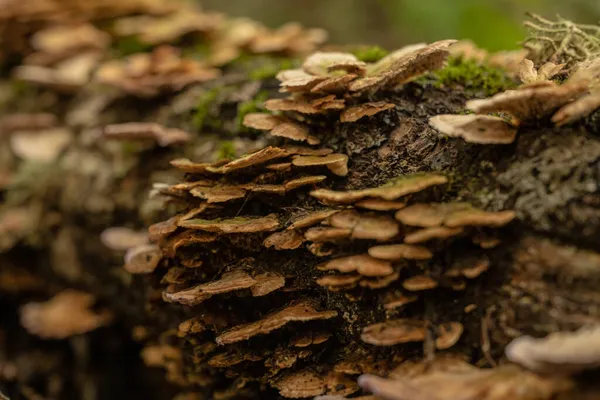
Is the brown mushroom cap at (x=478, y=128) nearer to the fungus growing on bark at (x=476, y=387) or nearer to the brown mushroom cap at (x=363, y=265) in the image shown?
the brown mushroom cap at (x=363, y=265)

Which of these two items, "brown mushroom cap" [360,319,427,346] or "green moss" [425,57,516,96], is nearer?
"brown mushroom cap" [360,319,427,346]

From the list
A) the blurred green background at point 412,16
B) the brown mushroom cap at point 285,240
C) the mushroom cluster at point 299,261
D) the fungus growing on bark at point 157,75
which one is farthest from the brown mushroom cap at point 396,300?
the blurred green background at point 412,16

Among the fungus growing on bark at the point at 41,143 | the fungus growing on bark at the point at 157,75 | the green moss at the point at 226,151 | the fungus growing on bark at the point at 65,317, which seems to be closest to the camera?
the green moss at the point at 226,151

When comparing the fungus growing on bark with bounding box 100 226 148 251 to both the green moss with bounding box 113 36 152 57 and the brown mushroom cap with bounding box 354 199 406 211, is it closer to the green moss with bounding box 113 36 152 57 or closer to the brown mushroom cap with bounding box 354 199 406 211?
the brown mushroom cap with bounding box 354 199 406 211

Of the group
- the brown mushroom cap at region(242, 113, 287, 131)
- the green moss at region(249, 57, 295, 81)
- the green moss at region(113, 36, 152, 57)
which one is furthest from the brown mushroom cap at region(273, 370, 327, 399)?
the green moss at region(113, 36, 152, 57)

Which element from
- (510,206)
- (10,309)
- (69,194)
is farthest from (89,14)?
(510,206)

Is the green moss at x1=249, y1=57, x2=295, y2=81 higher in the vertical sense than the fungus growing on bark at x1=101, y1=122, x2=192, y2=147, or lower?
higher

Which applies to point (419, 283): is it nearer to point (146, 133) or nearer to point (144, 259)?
point (144, 259)
